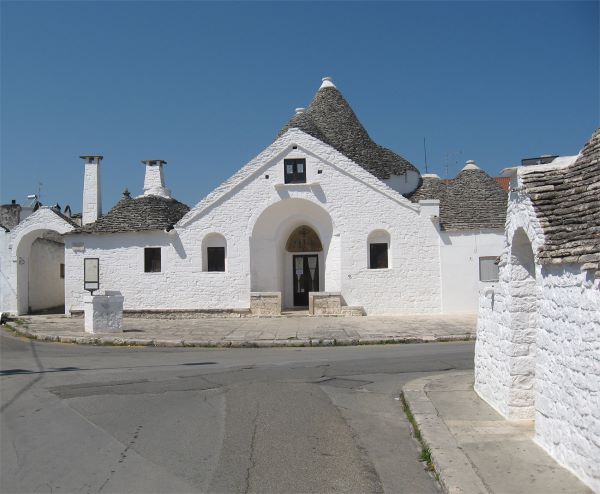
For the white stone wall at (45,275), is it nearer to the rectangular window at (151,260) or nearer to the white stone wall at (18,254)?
the white stone wall at (18,254)

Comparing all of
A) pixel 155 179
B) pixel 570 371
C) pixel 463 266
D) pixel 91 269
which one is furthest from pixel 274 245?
pixel 570 371

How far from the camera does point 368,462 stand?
6270mm

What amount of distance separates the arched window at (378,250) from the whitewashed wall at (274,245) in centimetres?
35

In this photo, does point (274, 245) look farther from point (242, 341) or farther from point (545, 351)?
point (545, 351)

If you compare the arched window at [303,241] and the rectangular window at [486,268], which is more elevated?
the arched window at [303,241]

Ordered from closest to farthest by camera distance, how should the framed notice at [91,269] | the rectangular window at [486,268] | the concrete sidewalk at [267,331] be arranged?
the concrete sidewalk at [267,331], the framed notice at [91,269], the rectangular window at [486,268]

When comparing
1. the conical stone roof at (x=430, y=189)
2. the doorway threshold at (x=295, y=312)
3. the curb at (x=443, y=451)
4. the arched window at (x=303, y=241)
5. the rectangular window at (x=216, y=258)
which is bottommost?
the curb at (x=443, y=451)

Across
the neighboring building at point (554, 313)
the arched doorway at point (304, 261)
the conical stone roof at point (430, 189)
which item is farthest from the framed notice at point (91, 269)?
the neighboring building at point (554, 313)

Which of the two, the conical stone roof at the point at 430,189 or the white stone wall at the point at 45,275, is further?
the white stone wall at the point at 45,275

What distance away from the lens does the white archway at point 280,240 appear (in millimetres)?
23750

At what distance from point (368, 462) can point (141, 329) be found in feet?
46.5

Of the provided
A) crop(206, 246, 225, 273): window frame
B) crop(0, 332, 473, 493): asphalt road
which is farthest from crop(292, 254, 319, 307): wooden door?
crop(0, 332, 473, 493): asphalt road

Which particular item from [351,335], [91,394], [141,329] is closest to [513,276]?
[91,394]

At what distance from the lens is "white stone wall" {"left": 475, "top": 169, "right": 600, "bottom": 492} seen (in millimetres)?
5199
